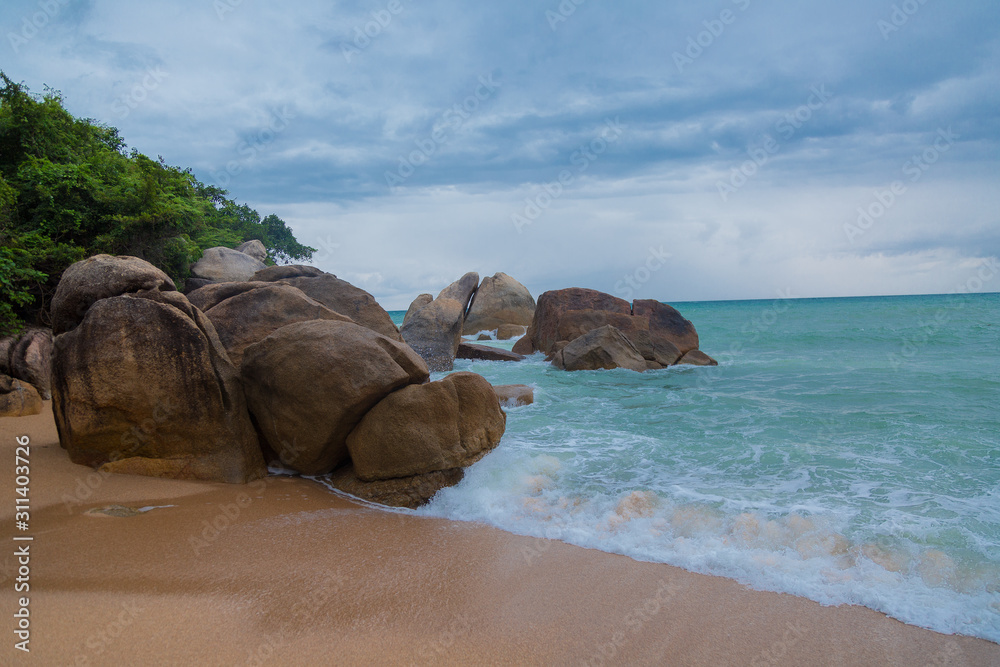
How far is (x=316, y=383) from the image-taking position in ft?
18.2

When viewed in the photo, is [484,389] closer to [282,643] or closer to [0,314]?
[282,643]

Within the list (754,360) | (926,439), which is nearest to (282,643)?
(926,439)

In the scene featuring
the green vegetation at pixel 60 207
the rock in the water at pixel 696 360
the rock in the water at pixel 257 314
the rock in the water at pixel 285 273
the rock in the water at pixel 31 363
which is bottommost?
the rock in the water at pixel 696 360

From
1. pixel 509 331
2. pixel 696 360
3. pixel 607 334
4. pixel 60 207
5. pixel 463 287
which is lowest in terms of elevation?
pixel 696 360

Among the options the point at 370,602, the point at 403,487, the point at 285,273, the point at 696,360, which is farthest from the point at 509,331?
the point at 370,602

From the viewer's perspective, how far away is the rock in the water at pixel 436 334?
15.8m

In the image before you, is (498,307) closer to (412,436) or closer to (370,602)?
(412,436)

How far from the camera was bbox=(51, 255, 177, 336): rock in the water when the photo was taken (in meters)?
5.58

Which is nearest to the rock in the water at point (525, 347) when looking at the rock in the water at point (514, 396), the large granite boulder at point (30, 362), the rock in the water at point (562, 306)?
the rock in the water at point (562, 306)

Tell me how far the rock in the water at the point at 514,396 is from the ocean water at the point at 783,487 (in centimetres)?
46

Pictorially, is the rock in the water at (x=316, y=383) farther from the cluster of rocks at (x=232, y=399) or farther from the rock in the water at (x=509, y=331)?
Answer: the rock in the water at (x=509, y=331)

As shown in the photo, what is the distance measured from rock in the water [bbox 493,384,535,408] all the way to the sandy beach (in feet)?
17.7

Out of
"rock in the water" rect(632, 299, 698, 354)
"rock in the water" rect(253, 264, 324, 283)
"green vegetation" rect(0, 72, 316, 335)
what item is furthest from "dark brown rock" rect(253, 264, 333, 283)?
"rock in the water" rect(632, 299, 698, 354)

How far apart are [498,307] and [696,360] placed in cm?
1221
